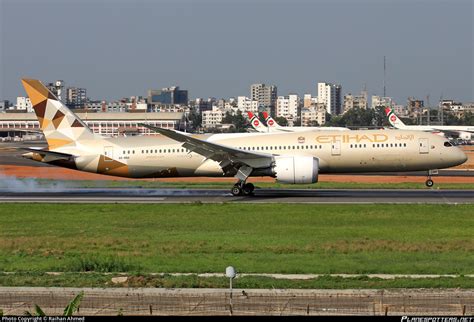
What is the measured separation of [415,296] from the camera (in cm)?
2092

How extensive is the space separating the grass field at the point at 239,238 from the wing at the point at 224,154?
15.2 feet

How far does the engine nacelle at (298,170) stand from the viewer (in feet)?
155

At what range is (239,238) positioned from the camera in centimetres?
3278

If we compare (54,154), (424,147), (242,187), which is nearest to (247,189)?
(242,187)

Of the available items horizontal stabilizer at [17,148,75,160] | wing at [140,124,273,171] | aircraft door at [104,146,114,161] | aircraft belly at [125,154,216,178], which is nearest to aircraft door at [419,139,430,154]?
wing at [140,124,273,171]

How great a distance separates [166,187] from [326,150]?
50.6 feet

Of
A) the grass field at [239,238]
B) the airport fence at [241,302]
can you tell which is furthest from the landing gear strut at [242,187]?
the airport fence at [241,302]

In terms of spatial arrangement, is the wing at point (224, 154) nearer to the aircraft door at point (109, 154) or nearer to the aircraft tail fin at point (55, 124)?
the aircraft door at point (109, 154)

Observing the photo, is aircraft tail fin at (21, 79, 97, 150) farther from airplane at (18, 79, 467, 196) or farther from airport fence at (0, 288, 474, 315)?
airport fence at (0, 288, 474, 315)

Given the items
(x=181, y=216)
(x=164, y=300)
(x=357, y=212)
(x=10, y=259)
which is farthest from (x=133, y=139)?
(x=164, y=300)

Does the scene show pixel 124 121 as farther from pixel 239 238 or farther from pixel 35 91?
pixel 239 238

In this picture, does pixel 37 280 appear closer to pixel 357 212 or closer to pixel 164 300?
pixel 164 300

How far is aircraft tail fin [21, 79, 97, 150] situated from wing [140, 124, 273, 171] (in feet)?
23.1

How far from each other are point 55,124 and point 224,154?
11.4m
